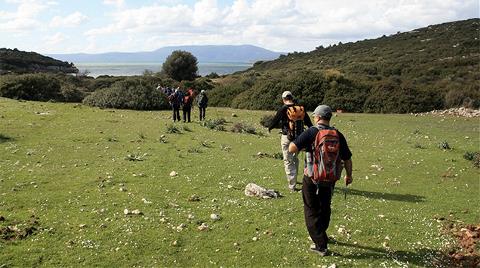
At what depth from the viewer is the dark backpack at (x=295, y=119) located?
39.6ft

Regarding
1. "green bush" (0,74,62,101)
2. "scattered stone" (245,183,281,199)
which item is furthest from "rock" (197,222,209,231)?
"green bush" (0,74,62,101)

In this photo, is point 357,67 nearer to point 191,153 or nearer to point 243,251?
point 191,153

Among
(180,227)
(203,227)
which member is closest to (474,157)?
(203,227)

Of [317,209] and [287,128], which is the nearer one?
[317,209]

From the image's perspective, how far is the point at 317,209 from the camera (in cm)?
872

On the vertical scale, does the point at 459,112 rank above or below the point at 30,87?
below

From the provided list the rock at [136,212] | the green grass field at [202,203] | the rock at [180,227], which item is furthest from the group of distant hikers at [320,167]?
the rock at [136,212]

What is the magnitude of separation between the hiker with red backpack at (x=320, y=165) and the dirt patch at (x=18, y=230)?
18.2 ft

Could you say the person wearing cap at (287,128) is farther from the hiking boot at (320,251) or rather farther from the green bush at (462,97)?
the green bush at (462,97)

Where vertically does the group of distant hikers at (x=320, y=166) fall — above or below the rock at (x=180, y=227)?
above

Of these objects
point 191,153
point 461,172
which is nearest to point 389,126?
point 461,172

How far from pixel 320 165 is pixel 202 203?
4512 mm

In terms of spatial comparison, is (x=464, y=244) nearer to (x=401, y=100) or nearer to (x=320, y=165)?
(x=320, y=165)

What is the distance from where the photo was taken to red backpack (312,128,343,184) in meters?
8.16
